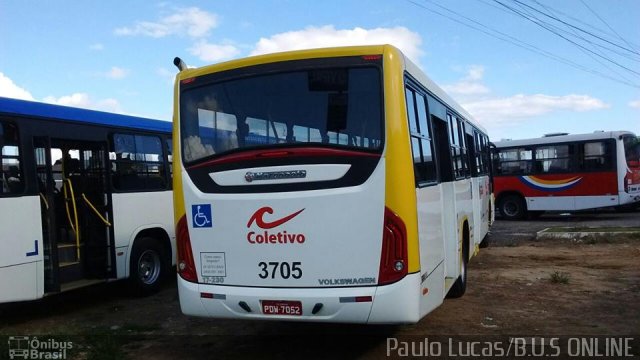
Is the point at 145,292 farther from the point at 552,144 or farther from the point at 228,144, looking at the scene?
the point at 552,144

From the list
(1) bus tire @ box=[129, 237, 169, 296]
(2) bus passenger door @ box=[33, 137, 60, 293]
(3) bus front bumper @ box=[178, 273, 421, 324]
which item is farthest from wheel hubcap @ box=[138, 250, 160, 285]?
(3) bus front bumper @ box=[178, 273, 421, 324]

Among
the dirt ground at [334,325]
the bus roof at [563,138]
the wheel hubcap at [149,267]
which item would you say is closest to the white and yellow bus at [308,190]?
the dirt ground at [334,325]

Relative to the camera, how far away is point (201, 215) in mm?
5215

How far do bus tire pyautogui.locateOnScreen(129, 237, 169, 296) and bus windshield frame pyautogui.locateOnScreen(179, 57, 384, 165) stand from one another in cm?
373

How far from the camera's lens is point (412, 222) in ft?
15.2

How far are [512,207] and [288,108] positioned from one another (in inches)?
710

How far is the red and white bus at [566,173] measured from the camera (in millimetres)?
18828

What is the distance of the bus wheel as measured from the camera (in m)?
20.9

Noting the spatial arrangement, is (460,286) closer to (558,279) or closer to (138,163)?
(558,279)

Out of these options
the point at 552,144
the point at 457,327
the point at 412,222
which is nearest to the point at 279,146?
the point at 412,222

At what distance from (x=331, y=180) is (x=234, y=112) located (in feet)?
3.91

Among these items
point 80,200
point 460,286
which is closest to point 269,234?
point 460,286

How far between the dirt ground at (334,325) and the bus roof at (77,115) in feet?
8.83

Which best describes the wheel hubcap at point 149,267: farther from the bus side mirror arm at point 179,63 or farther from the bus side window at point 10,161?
the bus side mirror arm at point 179,63
